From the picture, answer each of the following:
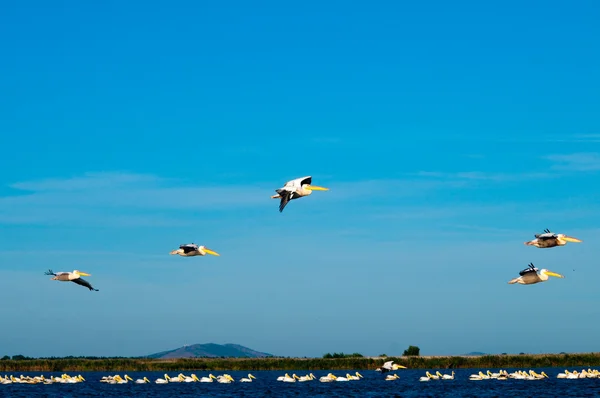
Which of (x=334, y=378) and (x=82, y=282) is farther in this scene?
(x=334, y=378)

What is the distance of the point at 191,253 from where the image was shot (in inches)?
1336

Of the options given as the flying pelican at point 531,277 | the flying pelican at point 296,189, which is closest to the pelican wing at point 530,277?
the flying pelican at point 531,277

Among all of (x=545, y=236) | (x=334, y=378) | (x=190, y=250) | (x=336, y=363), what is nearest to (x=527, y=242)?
(x=545, y=236)

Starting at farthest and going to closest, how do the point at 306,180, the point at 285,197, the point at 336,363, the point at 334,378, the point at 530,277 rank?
the point at 336,363
the point at 334,378
the point at 530,277
the point at 306,180
the point at 285,197

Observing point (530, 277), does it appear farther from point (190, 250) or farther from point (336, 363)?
point (336, 363)

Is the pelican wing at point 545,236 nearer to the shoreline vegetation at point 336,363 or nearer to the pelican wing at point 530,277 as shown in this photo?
the pelican wing at point 530,277

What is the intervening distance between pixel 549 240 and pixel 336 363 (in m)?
76.6

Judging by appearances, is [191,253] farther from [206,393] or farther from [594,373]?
[594,373]

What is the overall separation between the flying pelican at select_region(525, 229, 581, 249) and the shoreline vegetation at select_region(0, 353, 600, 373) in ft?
217

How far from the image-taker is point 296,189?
29.9 meters

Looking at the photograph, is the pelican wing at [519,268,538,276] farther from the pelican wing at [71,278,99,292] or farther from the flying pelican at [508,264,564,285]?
the pelican wing at [71,278,99,292]

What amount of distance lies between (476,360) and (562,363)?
9.06 metres

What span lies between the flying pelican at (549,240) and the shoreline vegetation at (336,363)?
66202 millimetres

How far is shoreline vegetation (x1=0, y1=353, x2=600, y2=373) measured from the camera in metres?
95.6
